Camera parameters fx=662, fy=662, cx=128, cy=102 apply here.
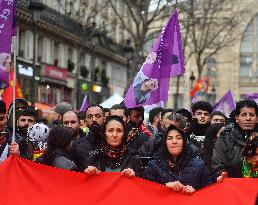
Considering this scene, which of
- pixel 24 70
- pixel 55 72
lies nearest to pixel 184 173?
pixel 24 70

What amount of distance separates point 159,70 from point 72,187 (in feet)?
10.6

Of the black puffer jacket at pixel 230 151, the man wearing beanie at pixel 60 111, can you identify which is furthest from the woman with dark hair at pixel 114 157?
the man wearing beanie at pixel 60 111

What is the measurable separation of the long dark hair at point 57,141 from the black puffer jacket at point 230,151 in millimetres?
1424

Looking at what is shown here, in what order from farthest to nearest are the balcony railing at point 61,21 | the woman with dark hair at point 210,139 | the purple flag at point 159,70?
the balcony railing at point 61,21 < the purple flag at point 159,70 < the woman with dark hair at point 210,139

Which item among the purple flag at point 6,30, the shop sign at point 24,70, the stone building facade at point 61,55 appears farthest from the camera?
the stone building facade at point 61,55

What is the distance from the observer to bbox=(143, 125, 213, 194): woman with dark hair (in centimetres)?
580

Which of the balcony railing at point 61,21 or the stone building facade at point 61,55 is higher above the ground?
the balcony railing at point 61,21

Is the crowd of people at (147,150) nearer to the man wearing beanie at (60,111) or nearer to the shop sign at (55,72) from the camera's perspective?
the man wearing beanie at (60,111)

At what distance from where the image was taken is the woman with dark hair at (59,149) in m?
6.01

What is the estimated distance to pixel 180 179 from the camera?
5.81 m

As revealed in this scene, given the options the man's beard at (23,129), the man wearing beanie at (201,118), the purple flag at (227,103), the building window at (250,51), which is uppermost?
the building window at (250,51)

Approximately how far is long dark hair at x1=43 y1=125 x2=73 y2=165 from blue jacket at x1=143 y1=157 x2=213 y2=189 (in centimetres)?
77

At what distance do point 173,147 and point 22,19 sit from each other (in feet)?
87.4

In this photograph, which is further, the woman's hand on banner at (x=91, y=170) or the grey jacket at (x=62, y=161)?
the grey jacket at (x=62, y=161)
